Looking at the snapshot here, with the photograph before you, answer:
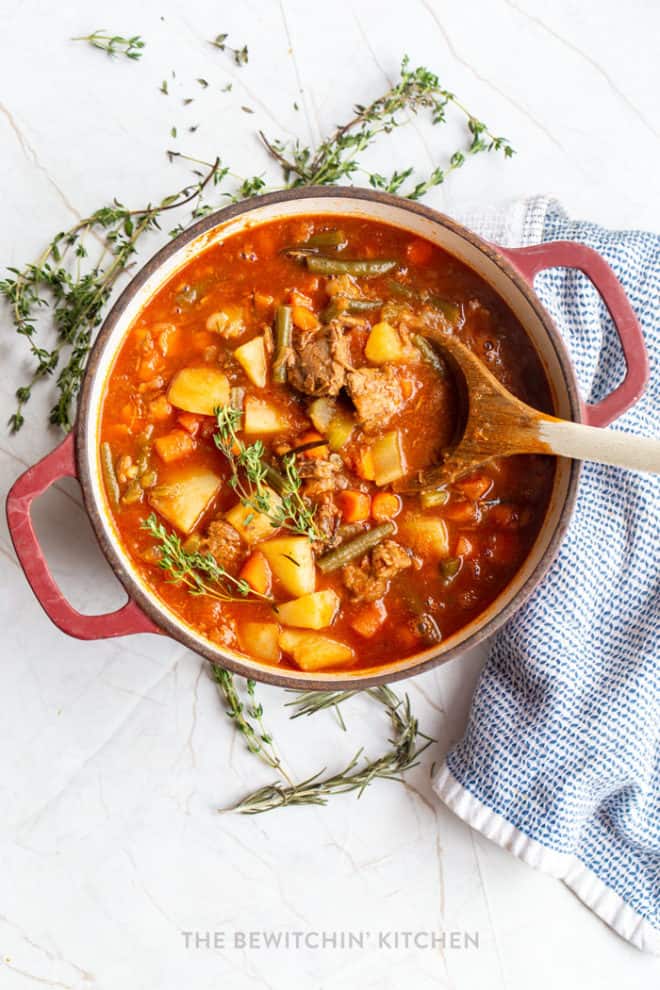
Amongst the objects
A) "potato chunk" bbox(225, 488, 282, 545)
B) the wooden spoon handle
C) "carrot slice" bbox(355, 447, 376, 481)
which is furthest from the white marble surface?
the wooden spoon handle

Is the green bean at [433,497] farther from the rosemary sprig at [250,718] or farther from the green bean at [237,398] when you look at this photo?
the rosemary sprig at [250,718]

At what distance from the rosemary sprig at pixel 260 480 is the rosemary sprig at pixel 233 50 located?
1332mm

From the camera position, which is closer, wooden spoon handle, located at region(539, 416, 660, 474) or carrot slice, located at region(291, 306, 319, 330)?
wooden spoon handle, located at region(539, 416, 660, 474)

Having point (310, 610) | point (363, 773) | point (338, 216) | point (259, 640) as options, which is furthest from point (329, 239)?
point (363, 773)

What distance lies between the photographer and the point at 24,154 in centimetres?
324

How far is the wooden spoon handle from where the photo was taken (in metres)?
2.53

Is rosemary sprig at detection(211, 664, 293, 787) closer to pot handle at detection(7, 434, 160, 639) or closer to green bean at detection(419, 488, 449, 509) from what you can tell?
pot handle at detection(7, 434, 160, 639)

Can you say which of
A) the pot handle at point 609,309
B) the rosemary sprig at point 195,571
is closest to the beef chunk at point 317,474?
the rosemary sprig at point 195,571

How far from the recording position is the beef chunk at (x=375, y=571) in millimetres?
2832

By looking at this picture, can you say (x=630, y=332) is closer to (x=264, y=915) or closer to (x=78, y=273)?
(x=78, y=273)

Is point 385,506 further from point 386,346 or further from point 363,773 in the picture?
point 363,773

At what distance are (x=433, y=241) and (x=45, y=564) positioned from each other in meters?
1.50

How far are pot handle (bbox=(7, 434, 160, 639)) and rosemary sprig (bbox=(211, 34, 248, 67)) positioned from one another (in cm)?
153

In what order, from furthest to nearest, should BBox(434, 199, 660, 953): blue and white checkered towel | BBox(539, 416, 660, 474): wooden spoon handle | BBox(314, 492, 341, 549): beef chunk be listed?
BBox(434, 199, 660, 953): blue and white checkered towel
BBox(314, 492, 341, 549): beef chunk
BBox(539, 416, 660, 474): wooden spoon handle
